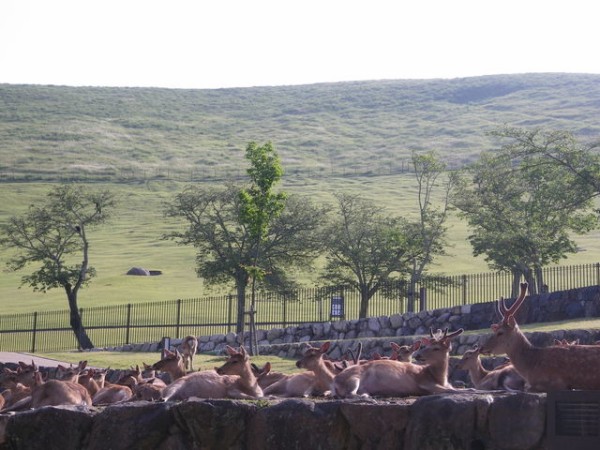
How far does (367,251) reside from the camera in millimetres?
48625

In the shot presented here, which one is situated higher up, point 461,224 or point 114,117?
point 114,117

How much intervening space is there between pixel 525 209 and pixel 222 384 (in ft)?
104

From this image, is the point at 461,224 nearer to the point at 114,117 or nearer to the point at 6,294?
the point at 6,294

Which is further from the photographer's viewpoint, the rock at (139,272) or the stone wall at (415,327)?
the rock at (139,272)

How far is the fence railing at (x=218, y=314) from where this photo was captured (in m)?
46.0

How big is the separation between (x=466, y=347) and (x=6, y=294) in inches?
1948

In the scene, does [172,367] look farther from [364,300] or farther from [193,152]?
[193,152]

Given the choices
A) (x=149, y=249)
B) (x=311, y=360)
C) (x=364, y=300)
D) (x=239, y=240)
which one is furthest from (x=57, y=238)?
(x=311, y=360)

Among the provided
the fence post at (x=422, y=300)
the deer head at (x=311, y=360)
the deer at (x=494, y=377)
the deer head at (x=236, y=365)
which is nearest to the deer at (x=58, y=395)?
the deer head at (x=236, y=365)

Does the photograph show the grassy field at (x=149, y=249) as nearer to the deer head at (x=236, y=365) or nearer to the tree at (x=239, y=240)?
the tree at (x=239, y=240)

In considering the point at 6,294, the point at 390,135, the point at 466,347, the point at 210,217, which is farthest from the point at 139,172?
the point at 466,347

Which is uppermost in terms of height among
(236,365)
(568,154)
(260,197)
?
(568,154)

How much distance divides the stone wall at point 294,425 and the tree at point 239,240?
32185mm

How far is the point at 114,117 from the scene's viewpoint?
187125mm
